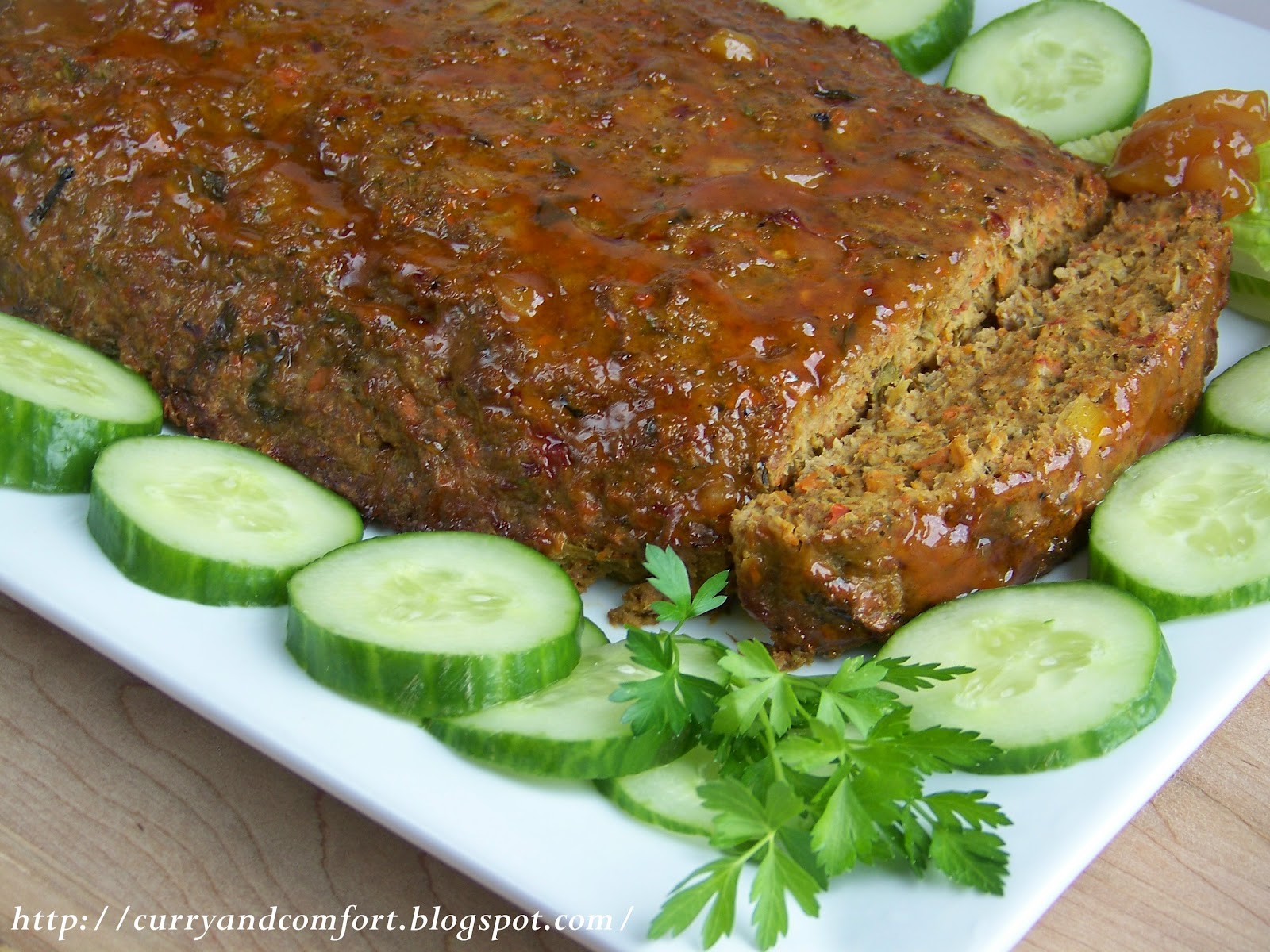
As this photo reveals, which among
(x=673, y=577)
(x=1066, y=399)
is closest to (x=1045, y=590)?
(x=1066, y=399)

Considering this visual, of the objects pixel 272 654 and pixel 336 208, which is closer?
pixel 272 654

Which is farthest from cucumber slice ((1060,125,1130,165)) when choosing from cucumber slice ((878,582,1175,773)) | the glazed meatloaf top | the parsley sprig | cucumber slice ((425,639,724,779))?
cucumber slice ((425,639,724,779))

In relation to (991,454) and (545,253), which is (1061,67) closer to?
(991,454)

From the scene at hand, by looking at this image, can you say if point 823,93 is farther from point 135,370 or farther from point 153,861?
point 153,861

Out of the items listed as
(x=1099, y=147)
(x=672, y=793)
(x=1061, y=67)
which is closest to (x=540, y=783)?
(x=672, y=793)

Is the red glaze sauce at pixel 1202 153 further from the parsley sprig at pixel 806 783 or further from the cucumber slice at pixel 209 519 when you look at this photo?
the cucumber slice at pixel 209 519

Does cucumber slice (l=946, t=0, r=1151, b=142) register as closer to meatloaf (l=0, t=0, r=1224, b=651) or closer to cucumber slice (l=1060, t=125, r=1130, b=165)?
cucumber slice (l=1060, t=125, r=1130, b=165)
